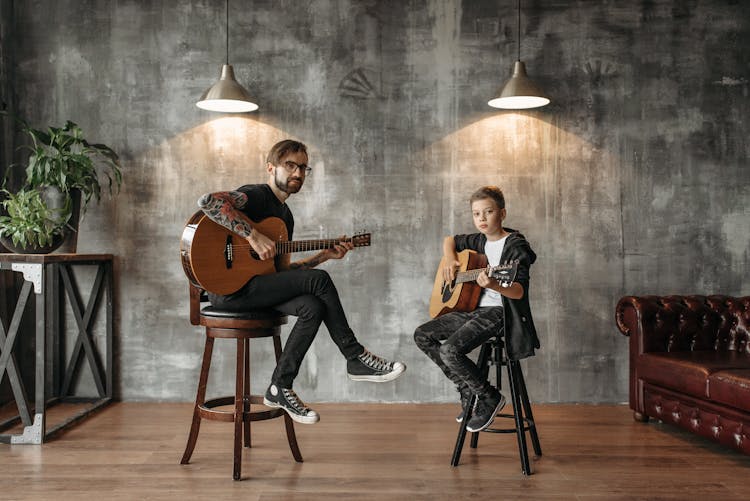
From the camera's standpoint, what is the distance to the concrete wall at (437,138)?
14.3 feet

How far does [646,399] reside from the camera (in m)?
3.80

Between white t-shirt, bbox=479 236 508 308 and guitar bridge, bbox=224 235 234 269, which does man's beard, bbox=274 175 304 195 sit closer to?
guitar bridge, bbox=224 235 234 269

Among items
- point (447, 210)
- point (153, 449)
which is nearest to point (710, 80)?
point (447, 210)

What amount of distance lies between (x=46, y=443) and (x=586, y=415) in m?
3.16

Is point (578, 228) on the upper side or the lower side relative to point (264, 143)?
lower

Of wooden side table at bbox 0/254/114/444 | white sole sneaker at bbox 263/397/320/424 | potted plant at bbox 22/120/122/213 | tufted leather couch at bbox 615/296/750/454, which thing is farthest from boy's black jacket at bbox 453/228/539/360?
potted plant at bbox 22/120/122/213

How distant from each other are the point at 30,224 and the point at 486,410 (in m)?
2.72

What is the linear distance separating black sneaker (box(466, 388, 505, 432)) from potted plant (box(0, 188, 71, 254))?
2632 millimetres

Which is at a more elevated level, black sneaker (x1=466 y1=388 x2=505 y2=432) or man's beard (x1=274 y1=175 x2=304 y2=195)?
man's beard (x1=274 y1=175 x2=304 y2=195)

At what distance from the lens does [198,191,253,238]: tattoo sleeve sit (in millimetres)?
2715

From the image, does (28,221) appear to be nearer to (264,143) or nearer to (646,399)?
(264,143)

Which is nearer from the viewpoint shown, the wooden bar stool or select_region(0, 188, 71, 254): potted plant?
the wooden bar stool

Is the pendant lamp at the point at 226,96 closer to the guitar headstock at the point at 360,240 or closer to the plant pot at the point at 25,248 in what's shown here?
the plant pot at the point at 25,248

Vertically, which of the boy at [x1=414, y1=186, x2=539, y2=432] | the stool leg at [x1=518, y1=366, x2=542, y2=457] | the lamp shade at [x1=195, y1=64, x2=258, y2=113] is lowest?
the stool leg at [x1=518, y1=366, x2=542, y2=457]
